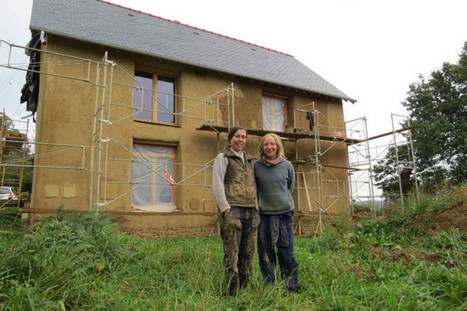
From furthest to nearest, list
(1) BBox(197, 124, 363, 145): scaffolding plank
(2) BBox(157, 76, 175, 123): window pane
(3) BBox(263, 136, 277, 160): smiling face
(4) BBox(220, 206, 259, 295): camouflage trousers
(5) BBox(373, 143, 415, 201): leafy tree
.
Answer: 1. (5) BBox(373, 143, 415, 201): leafy tree
2. (2) BBox(157, 76, 175, 123): window pane
3. (1) BBox(197, 124, 363, 145): scaffolding plank
4. (3) BBox(263, 136, 277, 160): smiling face
5. (4) BBox(220, 206, 259, 295): camouflage trousers

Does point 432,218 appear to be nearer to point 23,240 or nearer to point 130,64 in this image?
point 23,240

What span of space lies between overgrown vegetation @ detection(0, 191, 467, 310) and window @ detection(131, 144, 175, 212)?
10.4 ft

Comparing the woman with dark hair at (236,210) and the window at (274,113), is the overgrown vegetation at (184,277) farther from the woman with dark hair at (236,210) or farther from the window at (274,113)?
the window at (274,113)

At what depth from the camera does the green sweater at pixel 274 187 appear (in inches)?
128

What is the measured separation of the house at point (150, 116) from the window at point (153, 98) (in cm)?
3

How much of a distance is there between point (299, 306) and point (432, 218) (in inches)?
188

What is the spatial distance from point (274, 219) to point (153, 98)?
21.7 feet

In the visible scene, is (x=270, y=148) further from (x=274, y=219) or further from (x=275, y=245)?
(x=275, y=245)

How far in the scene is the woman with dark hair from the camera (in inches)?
116

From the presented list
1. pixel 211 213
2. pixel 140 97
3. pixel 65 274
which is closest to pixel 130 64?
pixel 140 97

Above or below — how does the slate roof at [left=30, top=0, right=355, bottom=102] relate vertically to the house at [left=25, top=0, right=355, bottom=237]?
above

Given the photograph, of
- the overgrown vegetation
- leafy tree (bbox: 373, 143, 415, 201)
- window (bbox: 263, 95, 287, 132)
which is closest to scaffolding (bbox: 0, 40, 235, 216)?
window (bbox: 263, 95, 287, 132)

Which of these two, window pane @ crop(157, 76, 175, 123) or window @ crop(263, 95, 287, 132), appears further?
window @ crop(263, 95, 287, 132)

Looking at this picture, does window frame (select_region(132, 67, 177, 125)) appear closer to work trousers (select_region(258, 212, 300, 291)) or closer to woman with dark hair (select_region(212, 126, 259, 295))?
woman with dark hair (select_region(212, 126, 259, 295))
